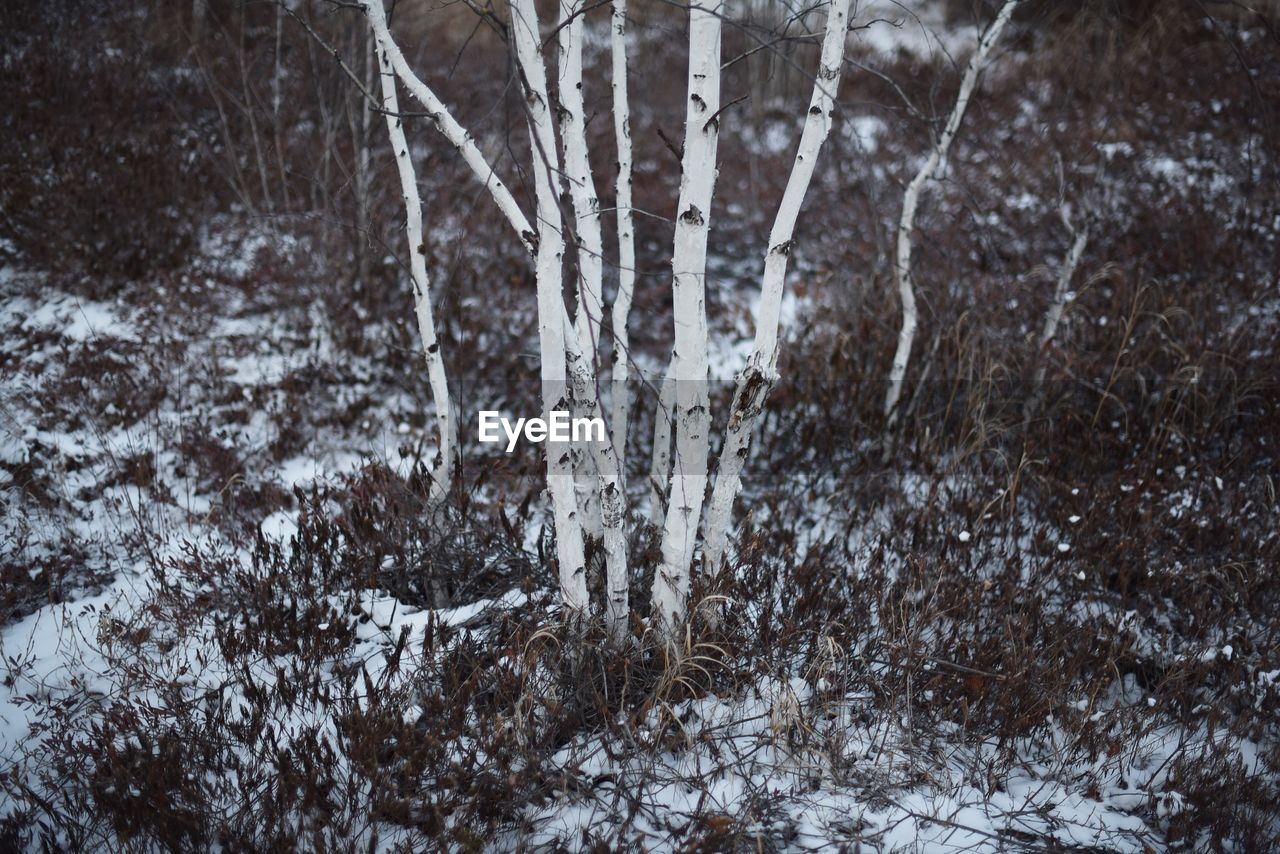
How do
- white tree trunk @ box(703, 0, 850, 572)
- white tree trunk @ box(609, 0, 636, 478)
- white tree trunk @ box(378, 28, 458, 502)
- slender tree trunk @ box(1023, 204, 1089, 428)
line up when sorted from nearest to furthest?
1. white tree trunk @ box(703, 0, 850, 572)
2. white tree trunk @ box(609, 0, 636, 478)
3. white tree trunk @ box(378, 28, 458, 502)
4. slender tree trunk @ box(1023, 204, 1089, 428)

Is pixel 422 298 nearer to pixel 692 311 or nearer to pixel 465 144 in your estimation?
pixel 465 144

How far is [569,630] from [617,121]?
2142 millimetres

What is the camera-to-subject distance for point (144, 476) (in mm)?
4066

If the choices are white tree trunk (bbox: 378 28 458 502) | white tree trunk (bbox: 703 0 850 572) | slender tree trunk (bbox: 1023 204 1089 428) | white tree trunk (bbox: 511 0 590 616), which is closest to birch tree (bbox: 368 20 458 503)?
white tree trunk (bbox: 378 28 458 502)

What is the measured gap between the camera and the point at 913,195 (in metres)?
4.35

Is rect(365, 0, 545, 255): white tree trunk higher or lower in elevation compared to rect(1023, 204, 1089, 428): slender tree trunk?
higher

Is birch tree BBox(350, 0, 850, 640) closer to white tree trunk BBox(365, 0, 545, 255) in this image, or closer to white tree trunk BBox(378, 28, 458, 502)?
white tree trunk BBox(365, 0, 545, 255)

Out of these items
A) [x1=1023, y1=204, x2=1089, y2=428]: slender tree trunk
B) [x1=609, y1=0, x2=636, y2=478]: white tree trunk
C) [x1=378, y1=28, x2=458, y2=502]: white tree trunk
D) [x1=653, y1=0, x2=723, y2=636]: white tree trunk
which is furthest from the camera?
[x1=1023, y1=204, x2=1089, y2=428]: slender tree trunk

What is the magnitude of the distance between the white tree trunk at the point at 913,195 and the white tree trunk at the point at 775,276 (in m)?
1.79

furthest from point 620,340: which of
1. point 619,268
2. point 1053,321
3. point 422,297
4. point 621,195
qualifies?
point 1053,321

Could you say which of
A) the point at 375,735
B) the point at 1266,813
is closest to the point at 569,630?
the point at 375,735

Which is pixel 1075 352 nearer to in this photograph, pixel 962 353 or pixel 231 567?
pixel 962 353

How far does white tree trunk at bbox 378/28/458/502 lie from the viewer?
132 inches

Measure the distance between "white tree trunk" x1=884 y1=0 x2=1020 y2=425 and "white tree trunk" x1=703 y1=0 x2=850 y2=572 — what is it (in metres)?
1.79
